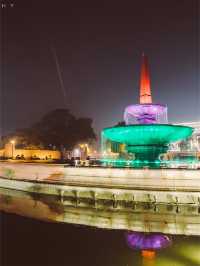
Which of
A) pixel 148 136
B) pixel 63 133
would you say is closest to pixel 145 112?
pixel 148 136

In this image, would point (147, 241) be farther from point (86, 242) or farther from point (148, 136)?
point (148, 136)

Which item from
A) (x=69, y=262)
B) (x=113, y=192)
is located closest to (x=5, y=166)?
(x=113, y=192)

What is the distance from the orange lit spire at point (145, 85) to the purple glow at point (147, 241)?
15788mm

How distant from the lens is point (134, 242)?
9.67 metres

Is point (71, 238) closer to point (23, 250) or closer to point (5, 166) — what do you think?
point (23, 250)

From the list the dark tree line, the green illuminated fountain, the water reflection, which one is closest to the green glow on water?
the green illuminated fountain

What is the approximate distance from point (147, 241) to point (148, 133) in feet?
31.3

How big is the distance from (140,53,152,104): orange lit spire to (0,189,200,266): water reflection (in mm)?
12496

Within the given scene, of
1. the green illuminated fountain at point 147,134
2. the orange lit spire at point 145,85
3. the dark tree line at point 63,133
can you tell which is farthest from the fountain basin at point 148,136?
the dark tree line at point 63,133

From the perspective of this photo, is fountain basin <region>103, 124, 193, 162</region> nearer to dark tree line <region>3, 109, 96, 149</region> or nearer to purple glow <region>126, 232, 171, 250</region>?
purple glow <region>126, 232, 171, 250</region>

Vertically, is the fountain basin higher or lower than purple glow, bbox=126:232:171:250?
higher

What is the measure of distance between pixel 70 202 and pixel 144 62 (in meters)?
14.7

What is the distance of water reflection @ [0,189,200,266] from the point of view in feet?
26.5

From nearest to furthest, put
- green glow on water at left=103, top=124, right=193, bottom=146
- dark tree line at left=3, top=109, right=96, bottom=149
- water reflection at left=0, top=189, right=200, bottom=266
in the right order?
1. water reflection at left=0, top=189, right=200, bottom=266
2. green glow on water at left=103, top=124, right=193, bottom=146
3. dark tree line at left=3, top=109, right=96, bottom=149
